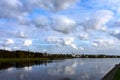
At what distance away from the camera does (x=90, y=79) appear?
3591 cm

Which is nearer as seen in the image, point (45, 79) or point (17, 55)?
point (45, 79)

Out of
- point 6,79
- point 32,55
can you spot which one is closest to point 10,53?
point 32,55

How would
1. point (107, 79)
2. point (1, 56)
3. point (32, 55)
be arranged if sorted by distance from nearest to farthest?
point (107, 79) → point (1, 56) → point (32, 55)

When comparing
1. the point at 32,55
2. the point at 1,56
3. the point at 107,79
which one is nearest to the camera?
the point at 107,79

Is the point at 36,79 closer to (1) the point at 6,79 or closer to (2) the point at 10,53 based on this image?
(1) the point at 6,79

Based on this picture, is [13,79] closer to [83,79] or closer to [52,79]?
[52,79]

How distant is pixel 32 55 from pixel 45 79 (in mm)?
162499

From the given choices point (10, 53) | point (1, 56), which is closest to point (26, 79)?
point (1, 56)

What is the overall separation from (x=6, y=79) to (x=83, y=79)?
461 inches

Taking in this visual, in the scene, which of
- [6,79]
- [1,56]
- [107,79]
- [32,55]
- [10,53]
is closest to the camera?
[107,79]

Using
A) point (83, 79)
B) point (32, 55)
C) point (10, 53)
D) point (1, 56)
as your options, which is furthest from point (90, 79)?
point (32, 55)

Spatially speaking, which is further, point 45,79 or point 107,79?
point 45,79

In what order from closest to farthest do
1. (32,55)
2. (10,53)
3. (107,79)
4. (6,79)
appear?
(107,79) < (6,79) < (10,53) < (32,55)

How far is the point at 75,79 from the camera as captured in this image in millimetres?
36375
